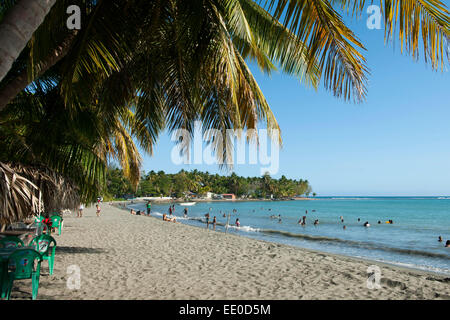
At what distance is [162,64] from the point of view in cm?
533

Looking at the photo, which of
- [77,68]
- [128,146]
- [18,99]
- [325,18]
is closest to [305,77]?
[325,18]

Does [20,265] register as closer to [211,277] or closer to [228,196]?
[211,277]

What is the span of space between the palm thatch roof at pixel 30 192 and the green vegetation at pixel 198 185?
8444cm

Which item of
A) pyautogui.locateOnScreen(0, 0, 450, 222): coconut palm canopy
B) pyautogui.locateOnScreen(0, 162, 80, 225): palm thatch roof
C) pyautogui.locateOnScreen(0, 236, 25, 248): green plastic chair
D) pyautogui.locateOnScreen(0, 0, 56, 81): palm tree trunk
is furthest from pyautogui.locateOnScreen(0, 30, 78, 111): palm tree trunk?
pyautogui.locateOnScreen(0, 236, 25, 248): green plastic chair

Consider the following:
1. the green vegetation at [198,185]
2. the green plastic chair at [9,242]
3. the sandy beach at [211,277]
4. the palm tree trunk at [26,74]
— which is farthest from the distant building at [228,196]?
the palm tree trunk at [26,74]

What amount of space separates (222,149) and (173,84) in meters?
1.60

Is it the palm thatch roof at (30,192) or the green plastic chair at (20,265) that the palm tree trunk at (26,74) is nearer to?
the palm thatch roof at (30,192)

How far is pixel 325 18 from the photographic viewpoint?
289 cm

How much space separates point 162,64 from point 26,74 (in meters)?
2.16

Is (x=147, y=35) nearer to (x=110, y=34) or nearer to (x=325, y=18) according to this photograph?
(x=110, y=34)

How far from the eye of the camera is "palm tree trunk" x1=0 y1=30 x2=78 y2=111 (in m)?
3.66

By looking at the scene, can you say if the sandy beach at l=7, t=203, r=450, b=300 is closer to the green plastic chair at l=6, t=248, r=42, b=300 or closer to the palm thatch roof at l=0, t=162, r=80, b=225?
the green plastic chair at l=6, t=248, r=42, b=300

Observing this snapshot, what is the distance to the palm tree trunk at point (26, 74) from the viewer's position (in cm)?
366

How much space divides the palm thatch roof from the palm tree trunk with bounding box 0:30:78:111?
84 cm
